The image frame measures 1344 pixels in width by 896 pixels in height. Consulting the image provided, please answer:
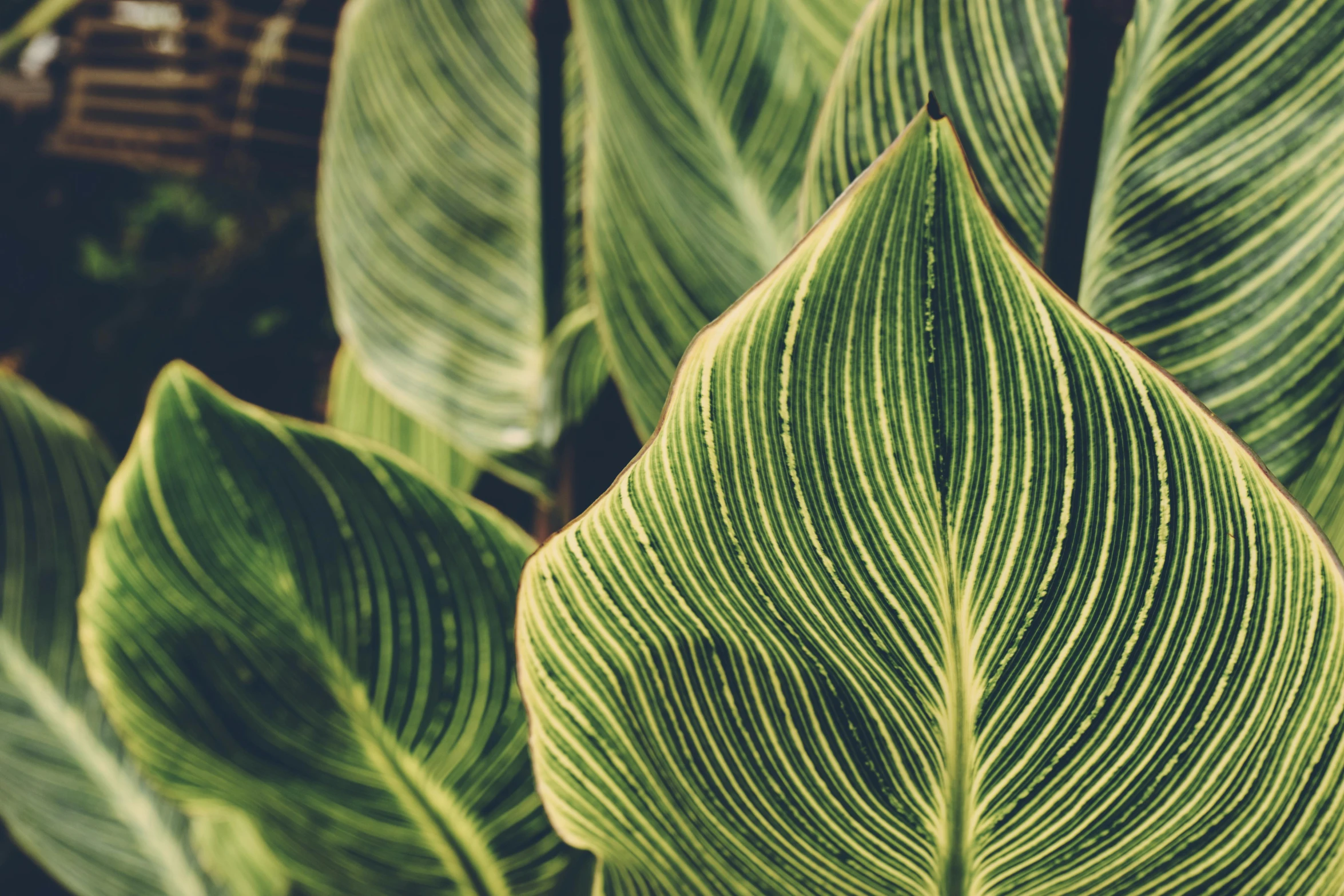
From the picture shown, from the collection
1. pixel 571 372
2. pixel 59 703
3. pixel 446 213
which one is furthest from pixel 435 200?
pixel 59 703

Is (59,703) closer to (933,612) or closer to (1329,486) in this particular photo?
(933,612)

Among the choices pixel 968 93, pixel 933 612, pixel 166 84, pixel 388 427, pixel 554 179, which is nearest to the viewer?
pixel 933 612

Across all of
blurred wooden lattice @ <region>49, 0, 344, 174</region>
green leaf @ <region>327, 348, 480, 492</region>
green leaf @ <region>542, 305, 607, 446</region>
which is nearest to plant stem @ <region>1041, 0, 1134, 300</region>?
green leaf @ <region>542, 305, 607, 446</region>

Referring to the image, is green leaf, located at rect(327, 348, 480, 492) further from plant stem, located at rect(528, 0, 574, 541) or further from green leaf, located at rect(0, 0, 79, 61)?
green leaf, located at rect(0, 0, 79, 61)

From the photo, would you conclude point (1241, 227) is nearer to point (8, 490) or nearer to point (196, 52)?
point (8, 490)

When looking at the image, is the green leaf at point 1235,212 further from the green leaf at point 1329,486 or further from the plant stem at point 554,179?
the plant stem at point 554,179

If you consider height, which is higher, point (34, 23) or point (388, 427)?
point (34, 23)

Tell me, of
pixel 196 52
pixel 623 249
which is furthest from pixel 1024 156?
pixel 196 52
